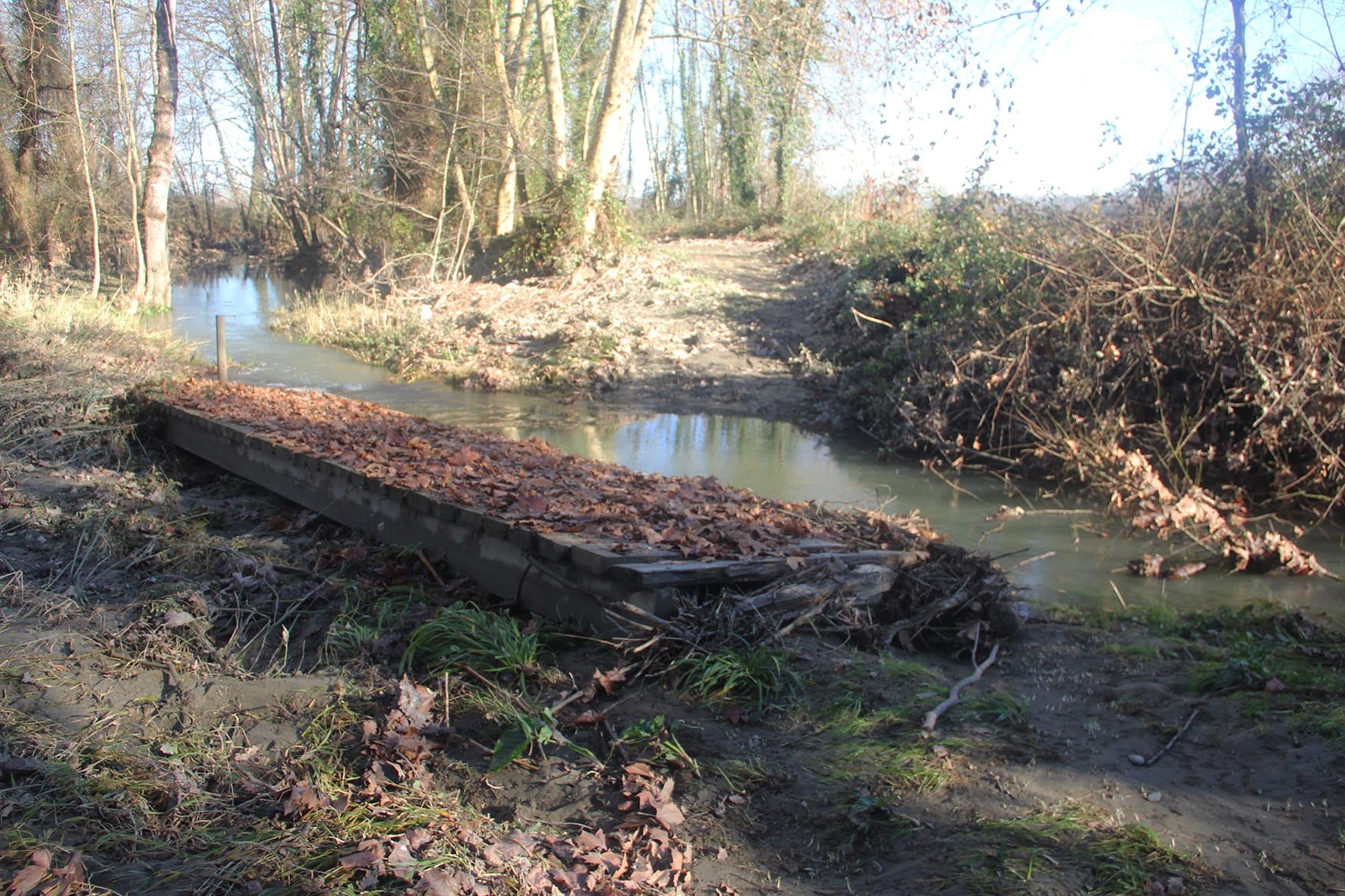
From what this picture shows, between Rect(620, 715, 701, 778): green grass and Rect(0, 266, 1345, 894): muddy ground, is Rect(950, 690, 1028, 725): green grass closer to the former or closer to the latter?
Rect(0, 266, 1345, 894): muddy ground

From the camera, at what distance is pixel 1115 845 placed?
3098mm

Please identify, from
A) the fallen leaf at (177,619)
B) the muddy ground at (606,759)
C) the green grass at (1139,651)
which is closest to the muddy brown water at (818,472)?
the green grass at (1139,651)

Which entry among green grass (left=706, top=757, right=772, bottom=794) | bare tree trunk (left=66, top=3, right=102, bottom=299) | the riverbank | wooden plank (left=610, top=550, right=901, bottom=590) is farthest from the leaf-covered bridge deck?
bare tree trunk (left=66, top=3, right=102, bottom=299)

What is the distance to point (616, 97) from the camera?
21359 millimetres

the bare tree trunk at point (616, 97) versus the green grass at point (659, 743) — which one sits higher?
the bare tree trunk at point (616, 97)

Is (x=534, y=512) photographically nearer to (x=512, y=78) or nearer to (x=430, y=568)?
(x=430, y=568)

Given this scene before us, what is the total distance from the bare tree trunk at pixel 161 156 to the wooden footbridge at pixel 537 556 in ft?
54.4

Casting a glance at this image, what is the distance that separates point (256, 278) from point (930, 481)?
3216cm

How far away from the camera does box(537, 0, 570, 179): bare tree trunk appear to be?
21.4m

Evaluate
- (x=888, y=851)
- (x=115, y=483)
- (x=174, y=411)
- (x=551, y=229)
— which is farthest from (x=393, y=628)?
(x=551, y=229)

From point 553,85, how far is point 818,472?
13804 mm

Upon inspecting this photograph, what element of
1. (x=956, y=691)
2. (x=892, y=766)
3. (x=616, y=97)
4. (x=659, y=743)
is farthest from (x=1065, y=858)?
(x=616, y=97)

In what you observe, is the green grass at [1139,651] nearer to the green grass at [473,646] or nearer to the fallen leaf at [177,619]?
the green grass at [473,646]

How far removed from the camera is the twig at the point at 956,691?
395cm
